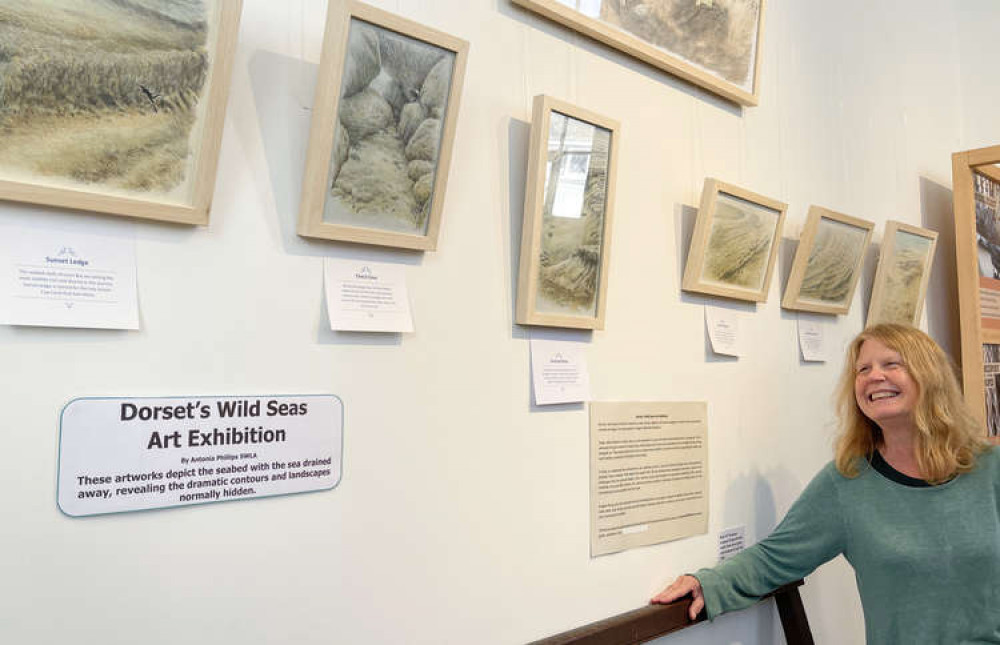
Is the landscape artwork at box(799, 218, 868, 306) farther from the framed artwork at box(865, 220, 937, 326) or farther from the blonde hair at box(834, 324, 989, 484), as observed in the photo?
the blonde hair at box(834, 324, 989, 484)

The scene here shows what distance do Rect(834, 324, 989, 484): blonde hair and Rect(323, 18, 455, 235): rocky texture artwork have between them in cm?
123

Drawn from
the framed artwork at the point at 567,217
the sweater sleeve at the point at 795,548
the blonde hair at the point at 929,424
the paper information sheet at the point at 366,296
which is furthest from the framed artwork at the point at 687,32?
the sweater sleeve at the point at 795,548

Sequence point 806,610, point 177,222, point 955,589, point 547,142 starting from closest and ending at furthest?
1. point 177,222
2. point 547,142
3. point 955,589
4. point 806,610

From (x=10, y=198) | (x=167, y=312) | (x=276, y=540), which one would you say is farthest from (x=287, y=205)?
(x=276, y=540)

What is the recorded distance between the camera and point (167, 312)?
991mm

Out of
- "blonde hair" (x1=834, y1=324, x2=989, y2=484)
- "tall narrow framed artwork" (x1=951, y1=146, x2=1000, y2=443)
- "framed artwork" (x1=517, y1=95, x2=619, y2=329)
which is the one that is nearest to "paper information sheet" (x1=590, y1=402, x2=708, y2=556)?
"framed artwork" (x1=517, y1=95, x2=619, y2=329)

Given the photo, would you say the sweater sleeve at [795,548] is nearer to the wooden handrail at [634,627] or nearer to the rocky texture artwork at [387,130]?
the wooden handrail at [634,627]

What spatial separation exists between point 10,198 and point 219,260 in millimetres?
260

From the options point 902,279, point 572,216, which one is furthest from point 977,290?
point 572,216

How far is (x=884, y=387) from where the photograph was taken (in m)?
1.71

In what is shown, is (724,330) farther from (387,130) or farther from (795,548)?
(387,130)

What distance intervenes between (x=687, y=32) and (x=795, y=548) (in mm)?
1266

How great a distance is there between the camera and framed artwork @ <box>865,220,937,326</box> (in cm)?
229

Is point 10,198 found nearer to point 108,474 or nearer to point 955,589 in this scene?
point 108,474
